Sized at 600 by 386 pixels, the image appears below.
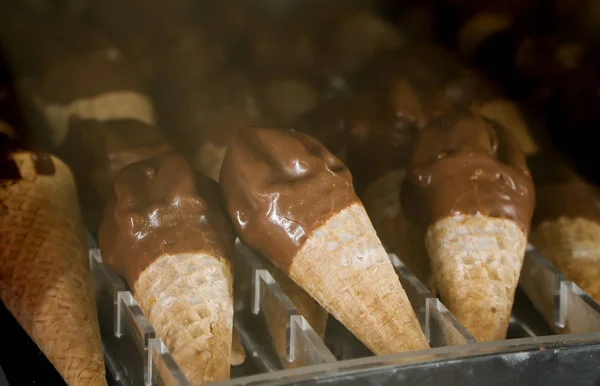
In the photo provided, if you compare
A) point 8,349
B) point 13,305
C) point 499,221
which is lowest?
point 8,349

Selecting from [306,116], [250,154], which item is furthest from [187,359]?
[306,116]

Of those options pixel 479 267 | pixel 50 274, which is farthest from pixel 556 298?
pixel 50 274

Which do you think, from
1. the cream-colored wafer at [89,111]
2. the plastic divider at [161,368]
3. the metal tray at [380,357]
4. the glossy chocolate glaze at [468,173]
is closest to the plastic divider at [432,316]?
the metal tray at [380,357]

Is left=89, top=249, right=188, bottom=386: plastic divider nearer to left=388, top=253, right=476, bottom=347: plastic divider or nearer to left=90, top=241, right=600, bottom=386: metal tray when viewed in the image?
left=90, top=241, right=600, bottom=386: metal tray

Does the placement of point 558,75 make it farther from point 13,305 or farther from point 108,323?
point 13,305

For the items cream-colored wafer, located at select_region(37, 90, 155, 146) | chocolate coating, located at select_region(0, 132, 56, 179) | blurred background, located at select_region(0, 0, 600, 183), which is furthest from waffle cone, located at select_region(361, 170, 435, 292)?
chocolate coating, located at select_region(0, 132, 56, 179)

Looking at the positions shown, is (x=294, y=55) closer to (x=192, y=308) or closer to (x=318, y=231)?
(x=318, y=231)
